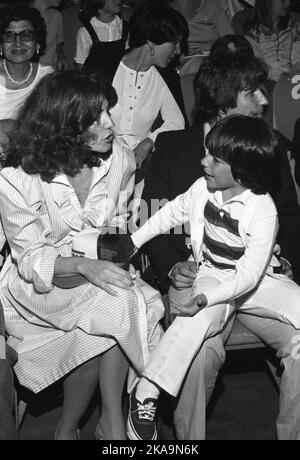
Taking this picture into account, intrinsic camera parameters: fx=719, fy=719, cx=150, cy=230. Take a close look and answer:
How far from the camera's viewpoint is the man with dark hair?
237 cm

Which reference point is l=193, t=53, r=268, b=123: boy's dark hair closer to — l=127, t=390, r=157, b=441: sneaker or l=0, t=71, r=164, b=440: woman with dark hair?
l=0, t=71, r=164, b=440: woman with dark hair

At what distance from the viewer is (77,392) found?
92.3 inches

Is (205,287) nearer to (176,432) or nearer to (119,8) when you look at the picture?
(176,432)

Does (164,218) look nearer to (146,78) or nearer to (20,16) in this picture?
(146,78)

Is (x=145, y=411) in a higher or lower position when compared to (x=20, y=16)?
lower

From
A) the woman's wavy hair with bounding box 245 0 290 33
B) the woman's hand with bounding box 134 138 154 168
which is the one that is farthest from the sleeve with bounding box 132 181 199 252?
the woman's wavy hair with bounding box 245 0 290 33

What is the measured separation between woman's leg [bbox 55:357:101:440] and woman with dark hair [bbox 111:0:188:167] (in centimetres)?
147

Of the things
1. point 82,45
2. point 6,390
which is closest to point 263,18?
point 82,45

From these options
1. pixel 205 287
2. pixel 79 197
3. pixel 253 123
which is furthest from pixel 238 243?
A: pixel 79 197

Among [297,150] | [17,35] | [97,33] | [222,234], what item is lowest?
[222,234]

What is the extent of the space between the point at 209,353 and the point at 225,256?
13.6 inches

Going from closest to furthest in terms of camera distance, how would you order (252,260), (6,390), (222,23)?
(6,390) → (252,260) → (222,23)

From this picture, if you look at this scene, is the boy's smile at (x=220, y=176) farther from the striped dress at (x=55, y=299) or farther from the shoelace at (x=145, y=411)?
the shoelace at (x=145, y=411)

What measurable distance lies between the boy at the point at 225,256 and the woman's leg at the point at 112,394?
0.04m
